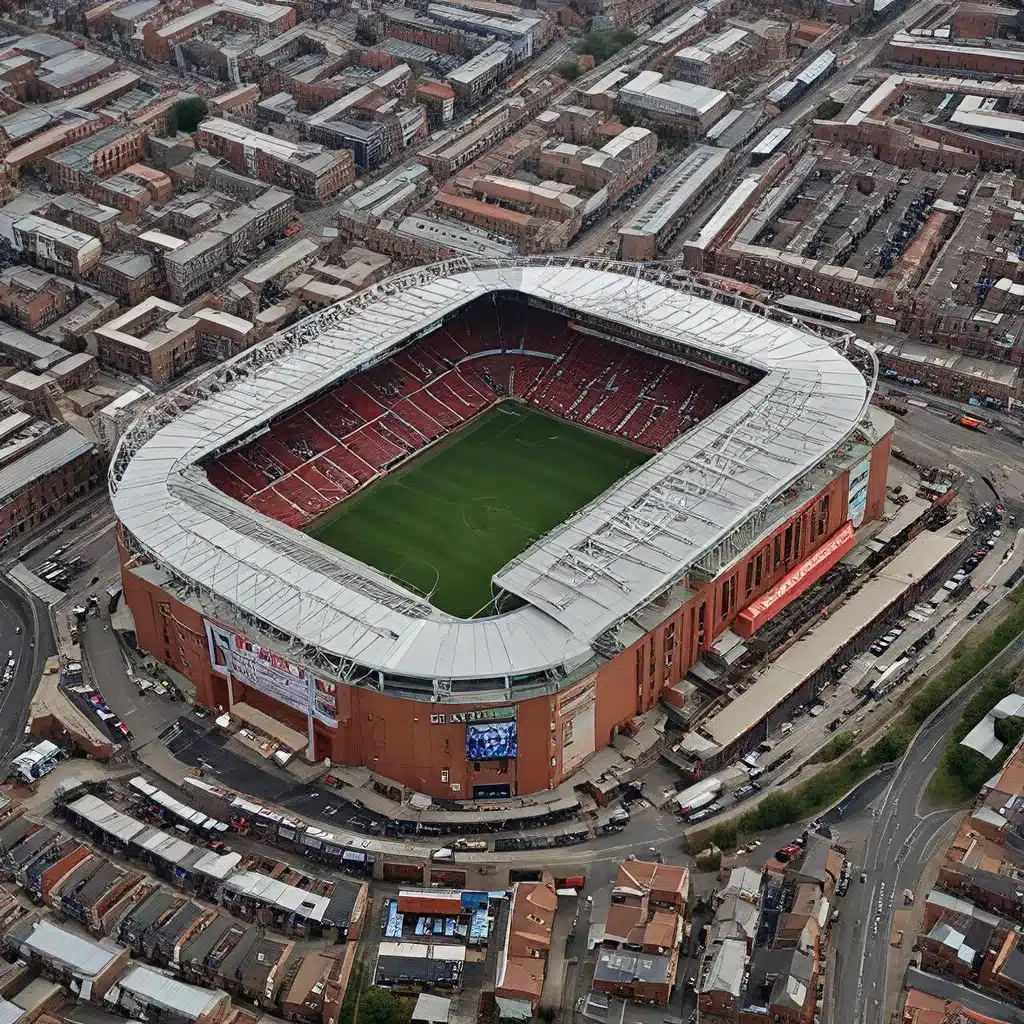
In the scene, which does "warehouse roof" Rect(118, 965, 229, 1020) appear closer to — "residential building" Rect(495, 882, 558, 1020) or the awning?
"residential building" Rect(495, 882, 558, 1020)

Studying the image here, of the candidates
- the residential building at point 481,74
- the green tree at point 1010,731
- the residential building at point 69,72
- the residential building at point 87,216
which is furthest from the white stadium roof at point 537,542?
the residential building at point 69,72

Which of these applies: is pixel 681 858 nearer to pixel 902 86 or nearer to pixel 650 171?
pixel 650 171

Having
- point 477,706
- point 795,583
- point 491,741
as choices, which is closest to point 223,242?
point 795,583

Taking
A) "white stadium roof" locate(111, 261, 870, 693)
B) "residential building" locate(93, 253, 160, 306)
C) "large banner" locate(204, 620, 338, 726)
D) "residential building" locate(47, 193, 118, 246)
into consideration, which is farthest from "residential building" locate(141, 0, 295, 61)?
"large banner" locate(204, 620, 338, 726)

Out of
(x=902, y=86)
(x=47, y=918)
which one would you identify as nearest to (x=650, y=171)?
(x=902, y=86)

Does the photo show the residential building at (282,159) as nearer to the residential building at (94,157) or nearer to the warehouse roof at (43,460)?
the residential building at (94,157)

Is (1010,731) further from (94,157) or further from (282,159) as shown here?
(94,157)
